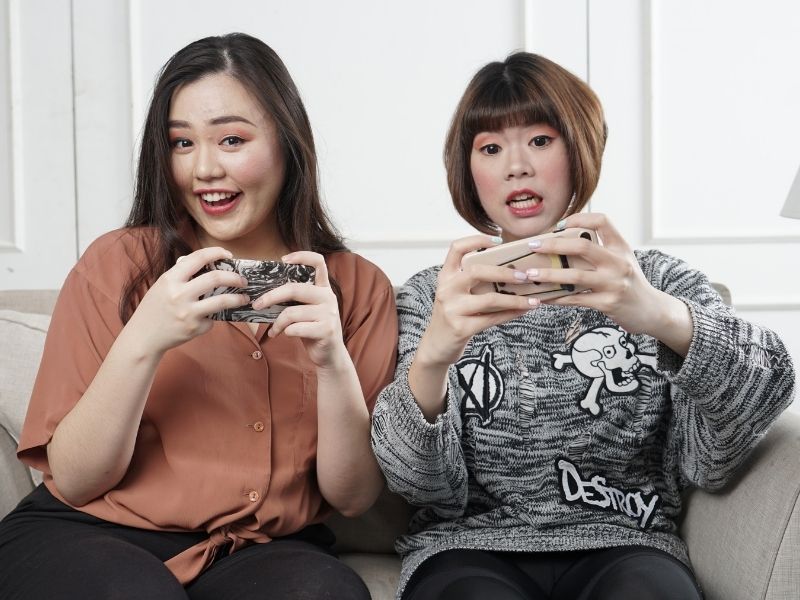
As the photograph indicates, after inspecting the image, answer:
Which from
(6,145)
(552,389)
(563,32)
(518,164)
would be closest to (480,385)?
(552,389)

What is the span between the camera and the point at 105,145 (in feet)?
8.59

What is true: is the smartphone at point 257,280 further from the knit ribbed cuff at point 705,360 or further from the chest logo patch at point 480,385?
the knit ribbed cuff at point 705,360

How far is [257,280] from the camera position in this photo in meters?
1.19

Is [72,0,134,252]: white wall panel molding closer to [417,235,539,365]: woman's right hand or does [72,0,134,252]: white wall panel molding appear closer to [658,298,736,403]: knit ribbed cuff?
[417,235,539,365]: woman's right hand

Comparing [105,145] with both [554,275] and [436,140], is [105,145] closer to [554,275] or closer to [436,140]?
[436,140]

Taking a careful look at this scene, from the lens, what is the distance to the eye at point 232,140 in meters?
1.38

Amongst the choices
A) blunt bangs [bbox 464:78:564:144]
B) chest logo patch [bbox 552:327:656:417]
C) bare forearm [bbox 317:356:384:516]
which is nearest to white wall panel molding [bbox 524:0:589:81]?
blunt bangs [bbox 464:78:564:144]

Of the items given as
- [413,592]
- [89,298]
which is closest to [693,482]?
[413,592]

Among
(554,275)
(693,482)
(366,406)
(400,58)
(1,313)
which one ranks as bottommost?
(693,482)

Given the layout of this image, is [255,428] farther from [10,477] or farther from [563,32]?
[563,32]

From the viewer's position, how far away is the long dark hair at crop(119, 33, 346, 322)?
1394mm

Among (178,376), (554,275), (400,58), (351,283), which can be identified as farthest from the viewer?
(400,58)

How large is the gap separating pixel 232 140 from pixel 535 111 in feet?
1.46

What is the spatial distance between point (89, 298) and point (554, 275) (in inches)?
26.1
